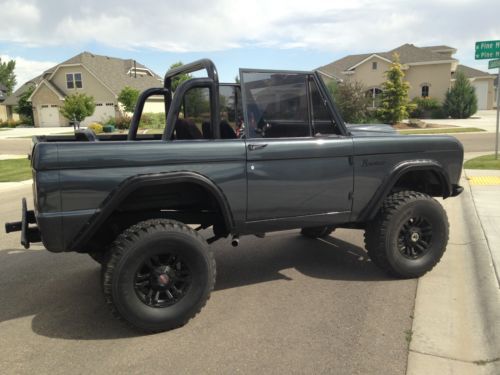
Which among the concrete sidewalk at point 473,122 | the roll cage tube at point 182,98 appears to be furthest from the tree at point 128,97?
the roll cage tube at point 182,98

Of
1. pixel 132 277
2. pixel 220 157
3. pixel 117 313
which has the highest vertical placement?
pixel 220 157

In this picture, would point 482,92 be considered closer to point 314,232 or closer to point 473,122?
point 473,122

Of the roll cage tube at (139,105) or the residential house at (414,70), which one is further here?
the residential house at (414,70)

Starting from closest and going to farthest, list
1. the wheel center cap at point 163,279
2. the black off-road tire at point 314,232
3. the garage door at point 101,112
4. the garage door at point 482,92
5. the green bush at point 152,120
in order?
the wheel center cap at point 163,279 < the black off-road tire at point 314,232 < the green bush at point 152,120 < the garage door at point 101,112 < the garage door at point 482,92

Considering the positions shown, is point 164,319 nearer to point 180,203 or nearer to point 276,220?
point 180,203

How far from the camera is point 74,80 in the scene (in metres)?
46.7

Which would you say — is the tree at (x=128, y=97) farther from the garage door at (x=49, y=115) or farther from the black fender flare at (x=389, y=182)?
the black fender flare at (x=389, y=182)

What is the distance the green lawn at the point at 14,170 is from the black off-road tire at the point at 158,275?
990 cm

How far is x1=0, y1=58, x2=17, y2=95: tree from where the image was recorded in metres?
75.0

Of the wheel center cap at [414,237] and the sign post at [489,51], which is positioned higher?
the sign post at [489,51]

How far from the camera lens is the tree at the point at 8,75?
7500 centimetres

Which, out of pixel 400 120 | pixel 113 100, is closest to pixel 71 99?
pixel 113 100

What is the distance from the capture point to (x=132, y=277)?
351 centimetres

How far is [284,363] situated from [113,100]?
146 ft
